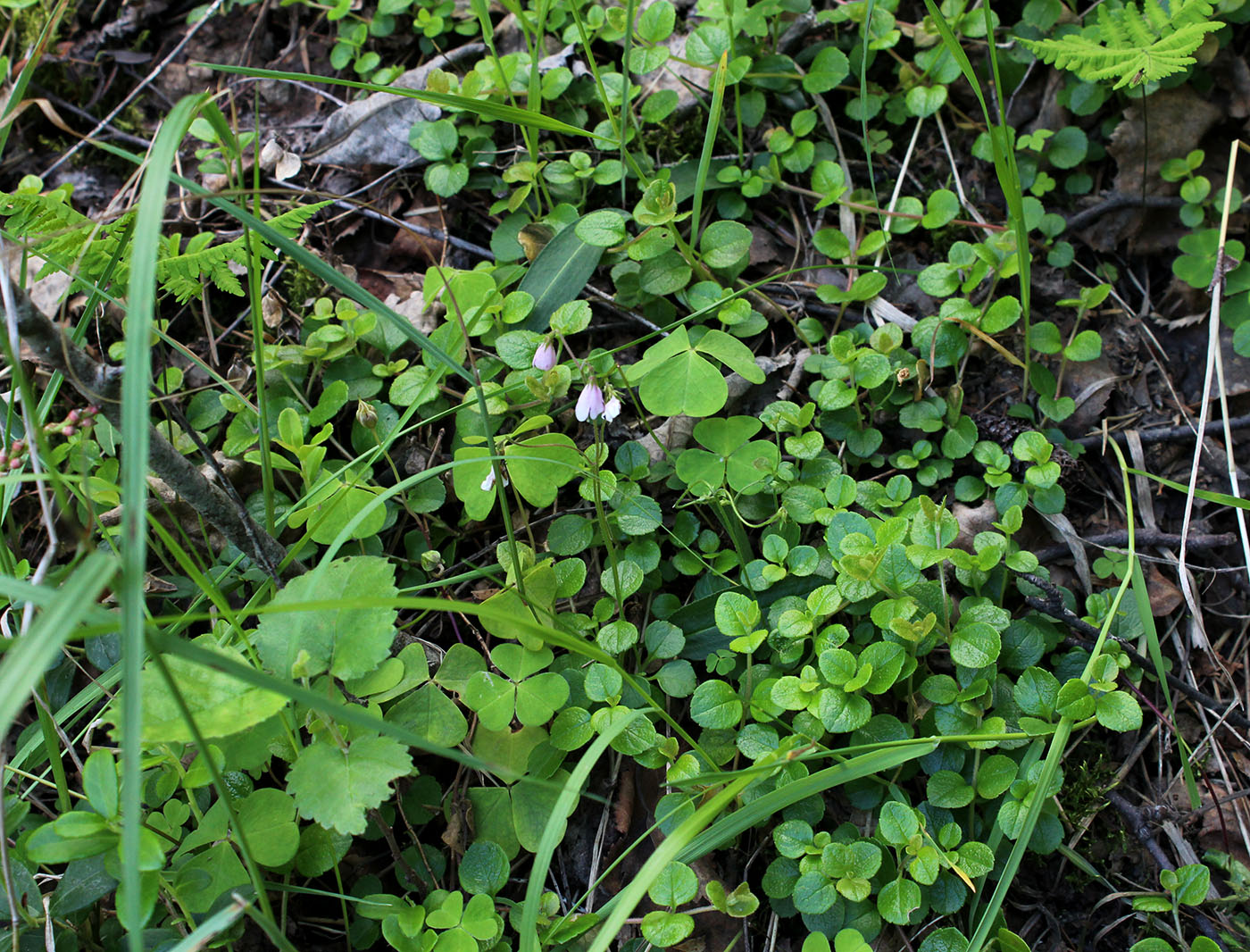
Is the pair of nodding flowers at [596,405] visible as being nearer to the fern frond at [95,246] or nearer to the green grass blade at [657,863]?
the fern frond at [95,246]

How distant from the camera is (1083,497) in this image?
2.47m

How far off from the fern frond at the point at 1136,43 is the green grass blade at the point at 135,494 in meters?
2.43

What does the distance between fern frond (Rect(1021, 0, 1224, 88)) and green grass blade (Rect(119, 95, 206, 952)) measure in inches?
95.8

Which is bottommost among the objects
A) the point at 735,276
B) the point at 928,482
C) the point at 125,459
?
the point at 928,482

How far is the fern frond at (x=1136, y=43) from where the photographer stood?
229 cm

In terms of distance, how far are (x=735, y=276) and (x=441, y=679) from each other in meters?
1.51

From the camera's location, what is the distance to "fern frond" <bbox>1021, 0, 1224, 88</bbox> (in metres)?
2.29

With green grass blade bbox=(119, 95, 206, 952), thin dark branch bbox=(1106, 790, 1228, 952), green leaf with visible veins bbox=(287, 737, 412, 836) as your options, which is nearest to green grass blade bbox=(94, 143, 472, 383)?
green grass blade bbox=(119, 95, 206, 952)

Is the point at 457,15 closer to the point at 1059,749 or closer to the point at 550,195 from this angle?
the point at 550,195

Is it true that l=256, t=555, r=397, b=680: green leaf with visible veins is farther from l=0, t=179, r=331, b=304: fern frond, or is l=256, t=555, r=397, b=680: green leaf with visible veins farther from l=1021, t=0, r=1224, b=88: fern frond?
l=1021, t=0, r=1224, b=88: fern frond

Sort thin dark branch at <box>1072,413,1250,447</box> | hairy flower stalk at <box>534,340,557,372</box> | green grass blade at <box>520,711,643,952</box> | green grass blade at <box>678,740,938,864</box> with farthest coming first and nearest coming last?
1. thin dark branch at <box>1072,413,1250,447</box>
2. hairy flower stalk at <box>534,340,557,372</box>
3. green grass blade at <box>678,740,938,864</box>
4. green grass blade at <box>520,711,643,952</box>

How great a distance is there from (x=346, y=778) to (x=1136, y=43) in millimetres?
2932

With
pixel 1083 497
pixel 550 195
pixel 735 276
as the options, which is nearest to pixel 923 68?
pixel 735 276

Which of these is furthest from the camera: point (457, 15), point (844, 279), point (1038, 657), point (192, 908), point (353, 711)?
point (457, 15)
